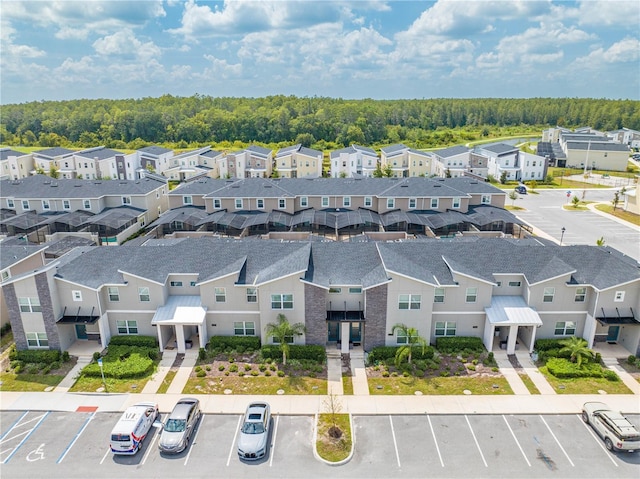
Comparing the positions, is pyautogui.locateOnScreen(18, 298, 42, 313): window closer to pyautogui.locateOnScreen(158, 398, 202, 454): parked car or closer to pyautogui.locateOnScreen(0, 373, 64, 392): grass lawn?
pyautogui.locateOnScreen(0, 373, 64, 392): grass lawn

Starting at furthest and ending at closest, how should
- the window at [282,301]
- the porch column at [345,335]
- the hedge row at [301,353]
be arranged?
the porch column at [345,335]
the window at [282,301]
the hedge row at [301,353]

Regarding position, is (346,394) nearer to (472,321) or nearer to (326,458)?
(326,458)

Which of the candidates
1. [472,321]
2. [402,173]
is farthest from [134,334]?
[402,173]

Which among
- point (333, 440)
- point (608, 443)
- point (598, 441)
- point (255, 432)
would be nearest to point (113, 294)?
point (255, 432)

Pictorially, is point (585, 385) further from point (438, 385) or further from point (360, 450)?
point (360, 450)

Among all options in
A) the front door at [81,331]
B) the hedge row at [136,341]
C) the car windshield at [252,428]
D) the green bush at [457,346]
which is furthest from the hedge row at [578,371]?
the front door at [81,331]

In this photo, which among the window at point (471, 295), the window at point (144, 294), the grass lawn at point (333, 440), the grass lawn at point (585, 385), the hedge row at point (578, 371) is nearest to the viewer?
the grass lawn at point (333, 440)

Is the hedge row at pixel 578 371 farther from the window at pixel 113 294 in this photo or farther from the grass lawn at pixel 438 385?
the window at pixel 113 294

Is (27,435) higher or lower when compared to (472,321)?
lower
